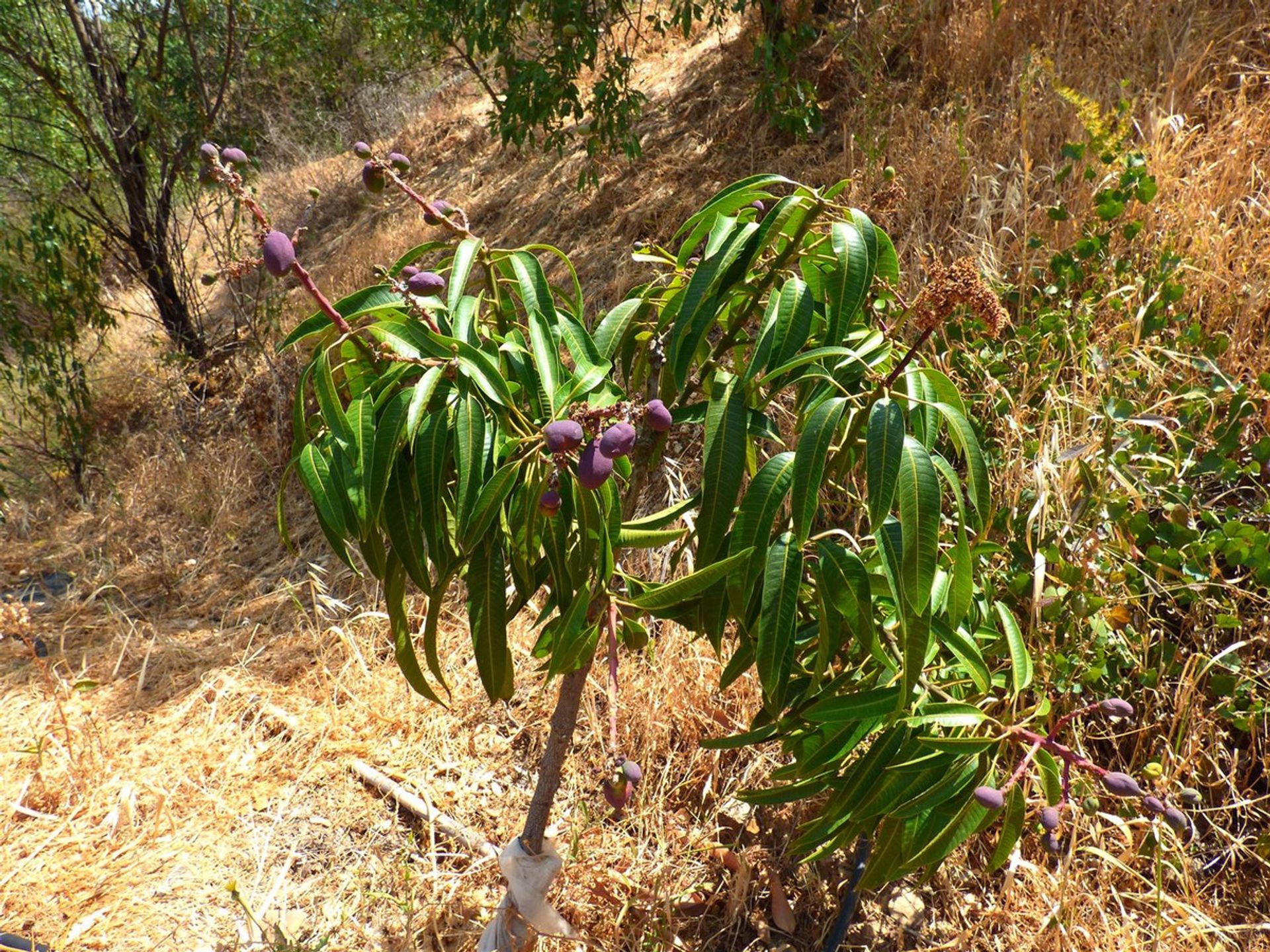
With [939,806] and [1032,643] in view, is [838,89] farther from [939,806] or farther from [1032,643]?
[939,806]

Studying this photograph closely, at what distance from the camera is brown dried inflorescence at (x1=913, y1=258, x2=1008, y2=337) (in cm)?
91

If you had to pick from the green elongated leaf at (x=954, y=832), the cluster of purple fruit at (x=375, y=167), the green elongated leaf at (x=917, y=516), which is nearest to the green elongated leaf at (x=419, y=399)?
the cluster of purple fruit at (x=375, y=167)

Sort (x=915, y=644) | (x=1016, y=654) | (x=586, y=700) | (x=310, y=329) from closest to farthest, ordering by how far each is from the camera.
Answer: (x=915, y=644)
(x=310, y=329)
(x=1016, y=654)
(x=586, y=700)

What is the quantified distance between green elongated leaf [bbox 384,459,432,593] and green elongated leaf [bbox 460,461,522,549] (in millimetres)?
136

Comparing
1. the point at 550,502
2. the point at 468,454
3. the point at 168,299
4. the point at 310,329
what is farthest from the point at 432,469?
the point at 168,299

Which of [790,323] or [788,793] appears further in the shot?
[788,793]

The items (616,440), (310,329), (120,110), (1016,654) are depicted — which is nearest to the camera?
(616,440)

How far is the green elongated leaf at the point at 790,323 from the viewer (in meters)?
1.13

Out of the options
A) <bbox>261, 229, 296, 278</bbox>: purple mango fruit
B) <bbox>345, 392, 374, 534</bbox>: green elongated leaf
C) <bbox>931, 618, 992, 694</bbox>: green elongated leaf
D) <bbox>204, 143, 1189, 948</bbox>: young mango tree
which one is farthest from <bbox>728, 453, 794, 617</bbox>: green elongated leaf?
<bbox>261, 229, 296, 278</bbox>: purple mango fruit

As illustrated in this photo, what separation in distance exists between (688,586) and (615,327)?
1.59 ft

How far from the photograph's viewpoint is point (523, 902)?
5.27 ft

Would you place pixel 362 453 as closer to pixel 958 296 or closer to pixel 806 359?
pixel 806 359

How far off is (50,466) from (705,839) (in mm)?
4604

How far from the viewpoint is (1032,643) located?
2.00m
